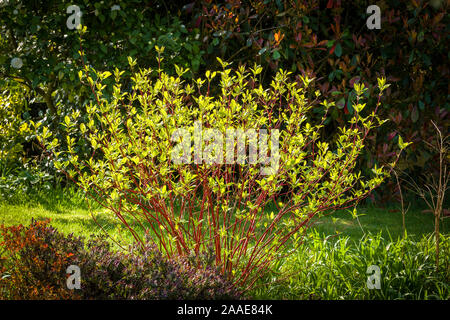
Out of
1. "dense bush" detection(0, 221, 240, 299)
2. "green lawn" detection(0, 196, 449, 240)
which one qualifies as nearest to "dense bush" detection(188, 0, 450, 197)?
"green lawn" detection(0, 196, 449, 240)

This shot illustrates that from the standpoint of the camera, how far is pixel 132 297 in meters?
2.34

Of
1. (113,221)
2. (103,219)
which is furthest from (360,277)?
(103,219)

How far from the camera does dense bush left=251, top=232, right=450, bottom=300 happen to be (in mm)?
2846

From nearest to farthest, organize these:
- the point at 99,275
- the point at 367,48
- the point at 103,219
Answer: the point at 99,275
the point at 367,48
the point at 103,219

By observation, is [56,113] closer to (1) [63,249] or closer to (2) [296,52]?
(2) [296,52]

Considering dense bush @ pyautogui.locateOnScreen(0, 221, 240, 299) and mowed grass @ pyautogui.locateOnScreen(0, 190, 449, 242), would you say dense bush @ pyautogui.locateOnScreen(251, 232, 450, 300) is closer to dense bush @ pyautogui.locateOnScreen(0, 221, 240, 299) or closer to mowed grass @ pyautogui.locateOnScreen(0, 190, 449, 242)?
dense bush @ pyautogui.locateOnScreen(0, 221, 240, 299)

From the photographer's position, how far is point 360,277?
2980mm

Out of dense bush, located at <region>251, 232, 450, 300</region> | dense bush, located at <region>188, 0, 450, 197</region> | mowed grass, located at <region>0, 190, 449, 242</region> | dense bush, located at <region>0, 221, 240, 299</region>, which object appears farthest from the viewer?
dense bush, located at <region>188, 0, 450, 197</region>

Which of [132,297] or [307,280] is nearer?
[132,297]

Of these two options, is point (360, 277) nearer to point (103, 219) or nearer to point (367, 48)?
point (367, 48)

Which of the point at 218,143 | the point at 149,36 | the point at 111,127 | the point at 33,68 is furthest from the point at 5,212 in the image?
the point at 218,143

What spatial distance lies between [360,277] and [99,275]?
159cm

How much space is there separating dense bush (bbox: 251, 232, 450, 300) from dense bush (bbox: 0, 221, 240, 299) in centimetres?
51

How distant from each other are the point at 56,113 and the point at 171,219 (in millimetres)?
3933
